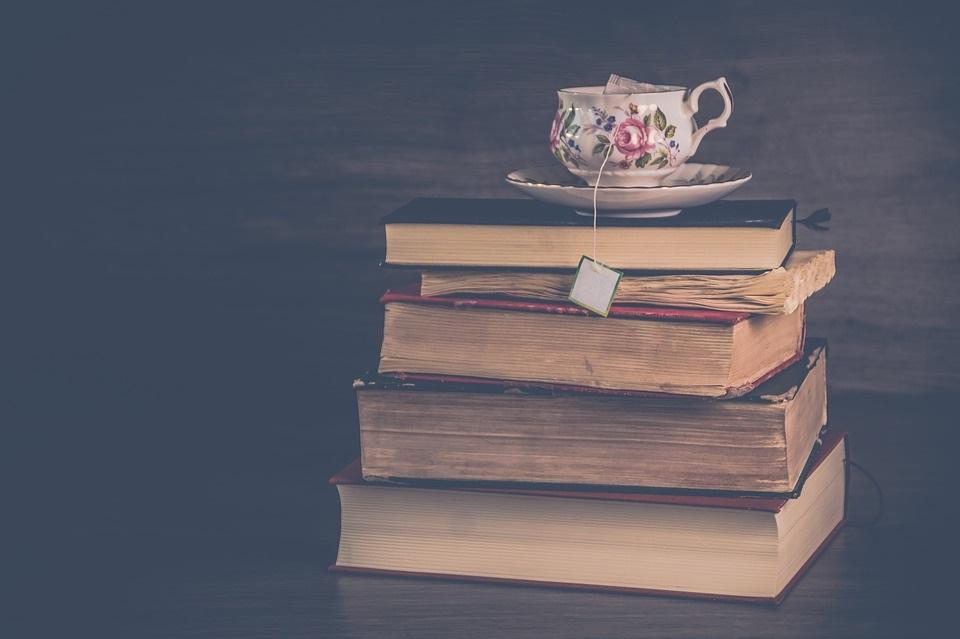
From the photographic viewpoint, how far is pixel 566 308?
3.68 ft

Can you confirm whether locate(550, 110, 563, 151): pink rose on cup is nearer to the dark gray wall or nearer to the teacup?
the teacup

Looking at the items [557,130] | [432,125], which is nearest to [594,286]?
[557,130]

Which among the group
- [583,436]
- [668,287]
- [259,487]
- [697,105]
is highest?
[697,105]

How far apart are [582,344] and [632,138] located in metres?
0.15

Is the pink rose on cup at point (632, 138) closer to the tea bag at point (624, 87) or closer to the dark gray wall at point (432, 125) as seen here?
the tea bag at point (624, 87)

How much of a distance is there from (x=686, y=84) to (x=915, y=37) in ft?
0.72

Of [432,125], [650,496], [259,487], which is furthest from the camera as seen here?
[432,125]

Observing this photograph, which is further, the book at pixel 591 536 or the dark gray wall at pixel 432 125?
the dark gray wall at pixel 432 125

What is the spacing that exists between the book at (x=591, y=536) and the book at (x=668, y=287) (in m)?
0.13

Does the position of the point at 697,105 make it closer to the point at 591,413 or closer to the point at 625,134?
the point at 625,134

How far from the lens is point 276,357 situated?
163 centimetres

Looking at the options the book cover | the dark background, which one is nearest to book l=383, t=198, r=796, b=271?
the book cover

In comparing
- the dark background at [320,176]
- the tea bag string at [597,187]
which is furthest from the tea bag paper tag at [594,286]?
the dark background at [320,176]

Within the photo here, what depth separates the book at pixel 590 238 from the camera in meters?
1.11
